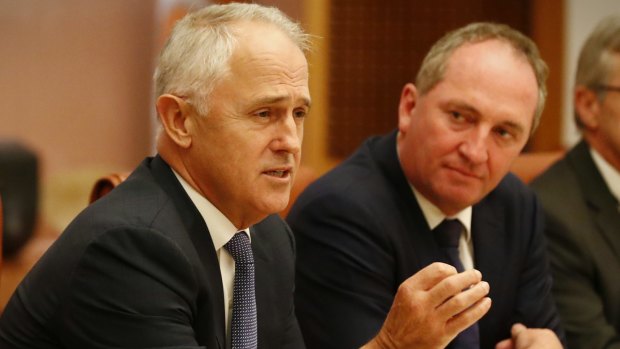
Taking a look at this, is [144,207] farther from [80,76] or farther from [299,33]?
[80,76]

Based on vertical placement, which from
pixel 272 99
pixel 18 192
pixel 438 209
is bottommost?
pixel 18 192

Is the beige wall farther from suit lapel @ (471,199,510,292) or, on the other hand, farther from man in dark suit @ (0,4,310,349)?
man in dark suit @ (0,4,310,349)

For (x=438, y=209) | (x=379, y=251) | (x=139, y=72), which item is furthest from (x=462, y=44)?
(x=139, y=72)

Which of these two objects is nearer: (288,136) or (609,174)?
(288,136)

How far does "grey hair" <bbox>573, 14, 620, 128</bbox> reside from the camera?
250cm

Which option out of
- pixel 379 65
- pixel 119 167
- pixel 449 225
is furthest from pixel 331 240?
pixel 119 167

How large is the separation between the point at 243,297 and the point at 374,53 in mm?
2842

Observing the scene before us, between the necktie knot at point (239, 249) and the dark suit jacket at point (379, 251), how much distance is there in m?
0.36

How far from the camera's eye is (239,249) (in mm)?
1607

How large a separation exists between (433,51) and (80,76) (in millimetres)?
2992

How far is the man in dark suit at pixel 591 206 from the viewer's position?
2318mm

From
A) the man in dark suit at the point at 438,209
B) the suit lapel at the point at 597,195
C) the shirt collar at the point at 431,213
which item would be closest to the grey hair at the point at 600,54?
the suit lapel at the point at 597,195

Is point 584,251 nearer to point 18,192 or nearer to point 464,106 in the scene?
point 464,106

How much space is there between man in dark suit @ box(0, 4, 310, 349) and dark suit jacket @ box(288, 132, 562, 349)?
275 mm
